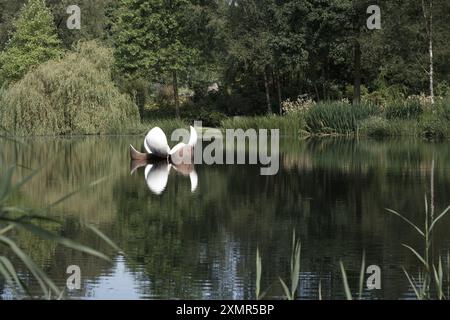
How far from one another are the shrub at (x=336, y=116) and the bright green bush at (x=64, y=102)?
755 cm

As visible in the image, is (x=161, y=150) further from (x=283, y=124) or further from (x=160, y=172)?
(x=283, y=124)

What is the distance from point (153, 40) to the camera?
44.4m

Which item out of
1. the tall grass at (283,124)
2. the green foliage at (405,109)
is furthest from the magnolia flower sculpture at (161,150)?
the tall grass at (283,124)

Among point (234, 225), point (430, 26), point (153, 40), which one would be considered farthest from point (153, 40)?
point (234, 225)

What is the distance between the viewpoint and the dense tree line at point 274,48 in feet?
125

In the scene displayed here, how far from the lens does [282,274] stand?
7996 millimetres

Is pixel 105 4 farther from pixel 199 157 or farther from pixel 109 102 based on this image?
pixel 199 157


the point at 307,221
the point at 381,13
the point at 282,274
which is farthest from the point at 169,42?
the point at 282,274

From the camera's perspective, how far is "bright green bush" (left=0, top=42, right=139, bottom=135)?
109 feet

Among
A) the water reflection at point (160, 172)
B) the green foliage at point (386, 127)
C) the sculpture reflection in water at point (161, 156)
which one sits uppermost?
the green foliage at point (386, 127)

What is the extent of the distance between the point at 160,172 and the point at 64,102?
1526cm

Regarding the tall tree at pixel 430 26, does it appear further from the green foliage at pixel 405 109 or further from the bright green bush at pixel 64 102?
the bright green bush at pixel 64 102

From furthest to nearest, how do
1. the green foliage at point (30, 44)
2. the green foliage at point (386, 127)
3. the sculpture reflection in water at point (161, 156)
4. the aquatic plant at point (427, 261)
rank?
the green foliage at point (30, 44)
the green foliage at point (386, 127)
the sculpture reflection in water at point (161, 156)
the aquatic plant at point (427, 261)
